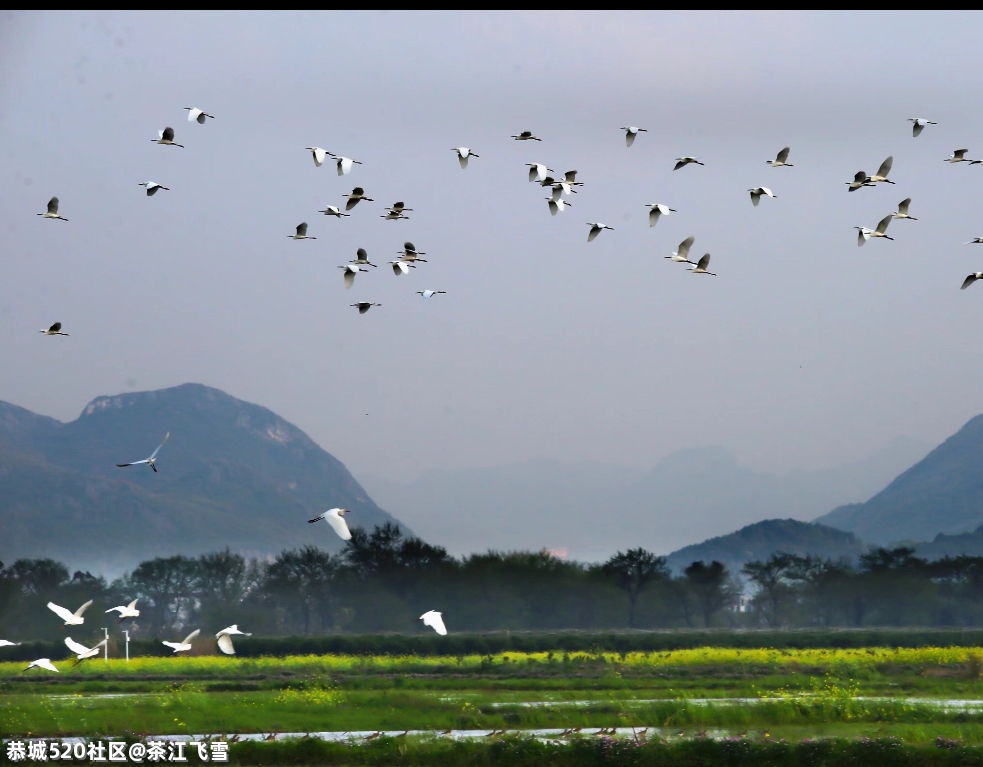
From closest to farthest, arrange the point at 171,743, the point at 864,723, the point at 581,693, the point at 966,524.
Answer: the point at 171,743
the point at 864,723
the point at 581,693
the point at 966,524

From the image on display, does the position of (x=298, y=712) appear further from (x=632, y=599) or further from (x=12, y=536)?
(x=12, y=536)

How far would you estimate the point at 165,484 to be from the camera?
365ft

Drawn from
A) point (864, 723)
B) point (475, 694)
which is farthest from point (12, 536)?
point (864, 723)

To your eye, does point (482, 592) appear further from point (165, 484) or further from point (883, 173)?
point (165, 484)

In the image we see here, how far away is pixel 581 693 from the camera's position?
30.2m

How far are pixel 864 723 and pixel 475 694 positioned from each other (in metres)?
9.86

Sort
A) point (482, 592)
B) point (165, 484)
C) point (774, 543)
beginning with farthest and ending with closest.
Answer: point (165, 484) → point (774, 543) → point (482, 592)

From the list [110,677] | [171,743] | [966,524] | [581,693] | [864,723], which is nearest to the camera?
[171,743]

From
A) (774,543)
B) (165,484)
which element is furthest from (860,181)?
(165,484)

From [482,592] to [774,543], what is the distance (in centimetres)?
2751

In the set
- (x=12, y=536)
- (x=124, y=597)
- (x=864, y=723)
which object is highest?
(x=12, y=536)

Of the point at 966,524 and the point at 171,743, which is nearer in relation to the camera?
the point at 171,743

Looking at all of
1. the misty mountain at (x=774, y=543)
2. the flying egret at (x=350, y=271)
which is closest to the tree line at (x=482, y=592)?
the misty mountain at (x=774, y=543)

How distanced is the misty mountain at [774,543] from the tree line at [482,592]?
48.0ft
